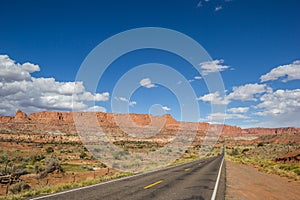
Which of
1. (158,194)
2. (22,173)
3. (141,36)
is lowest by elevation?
(22,173)

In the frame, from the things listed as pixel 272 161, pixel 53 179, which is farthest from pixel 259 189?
pixel 272 161

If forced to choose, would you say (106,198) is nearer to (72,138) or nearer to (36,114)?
(72,138)

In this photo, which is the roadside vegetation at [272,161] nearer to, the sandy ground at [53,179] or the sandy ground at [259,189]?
the sandy ground at [259,189]

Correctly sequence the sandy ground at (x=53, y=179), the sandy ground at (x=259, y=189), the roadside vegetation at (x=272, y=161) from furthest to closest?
the roadside vegetation at (x=272, y=161)
the sandy ground at (x=53, y=179)
the sandy ground at (x=259, y=189)

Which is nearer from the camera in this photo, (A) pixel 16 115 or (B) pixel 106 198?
(B) pixel 106 198

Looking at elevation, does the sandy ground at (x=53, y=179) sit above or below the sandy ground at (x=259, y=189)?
below

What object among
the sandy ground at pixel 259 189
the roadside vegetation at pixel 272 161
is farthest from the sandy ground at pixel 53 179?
the roadside vegetation at pixel 272 161

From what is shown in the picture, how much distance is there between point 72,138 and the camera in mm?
96938

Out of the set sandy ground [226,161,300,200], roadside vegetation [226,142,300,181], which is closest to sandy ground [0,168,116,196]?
sandy ground [226,161,300,200]

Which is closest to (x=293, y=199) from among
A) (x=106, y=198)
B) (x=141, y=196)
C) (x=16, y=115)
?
(x=141, y=196)

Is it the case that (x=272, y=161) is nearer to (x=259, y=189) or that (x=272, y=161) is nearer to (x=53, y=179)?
(x=259, y=189)

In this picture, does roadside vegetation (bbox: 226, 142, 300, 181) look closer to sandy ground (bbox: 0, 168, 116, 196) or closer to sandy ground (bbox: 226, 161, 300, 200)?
sandy ground (bbox: 226, 161, 300, 200)

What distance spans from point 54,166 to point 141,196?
722 inches

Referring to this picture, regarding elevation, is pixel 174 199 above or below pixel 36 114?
below
